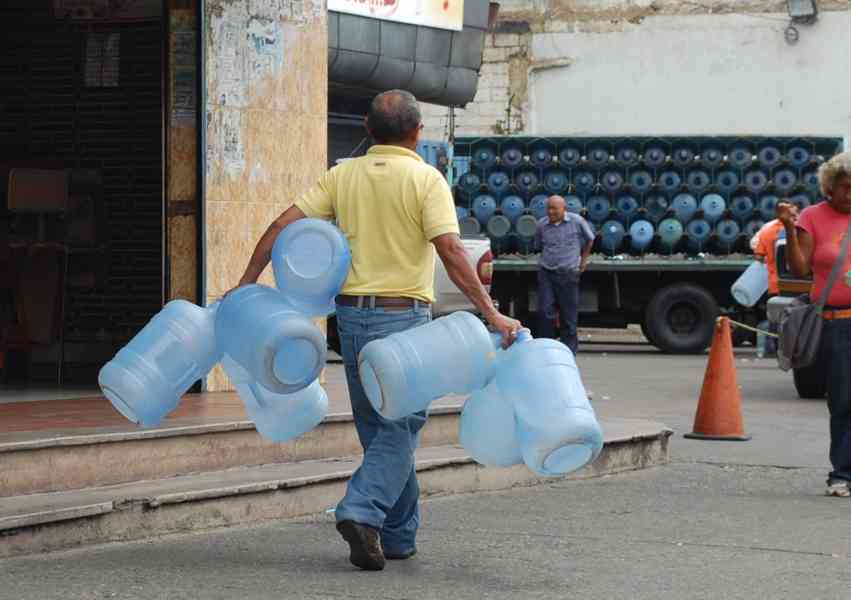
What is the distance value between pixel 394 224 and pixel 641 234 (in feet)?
57.8

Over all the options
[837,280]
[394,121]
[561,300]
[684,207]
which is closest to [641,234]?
[684,207]

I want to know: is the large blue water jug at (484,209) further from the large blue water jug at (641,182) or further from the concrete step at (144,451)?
the concrete step at (144,451)

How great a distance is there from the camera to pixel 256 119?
11742mm

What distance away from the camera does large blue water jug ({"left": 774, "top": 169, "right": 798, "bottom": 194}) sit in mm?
24891

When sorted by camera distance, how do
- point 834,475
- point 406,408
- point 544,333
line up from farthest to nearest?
point 544,333 < point 834,475 < point 406,408

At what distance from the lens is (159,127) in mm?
13695

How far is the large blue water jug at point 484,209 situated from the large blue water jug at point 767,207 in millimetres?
3716

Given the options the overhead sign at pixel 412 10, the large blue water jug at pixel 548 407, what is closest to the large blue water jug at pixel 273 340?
the large blue water jug at pixel 548 407

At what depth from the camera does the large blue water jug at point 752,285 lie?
2032 cm

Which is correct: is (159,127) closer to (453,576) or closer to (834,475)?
(834,475)

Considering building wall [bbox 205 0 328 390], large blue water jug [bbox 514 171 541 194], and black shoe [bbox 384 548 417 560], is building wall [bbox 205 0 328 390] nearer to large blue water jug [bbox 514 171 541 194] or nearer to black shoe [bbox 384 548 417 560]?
black shoe [bbox 384 548 417 560]

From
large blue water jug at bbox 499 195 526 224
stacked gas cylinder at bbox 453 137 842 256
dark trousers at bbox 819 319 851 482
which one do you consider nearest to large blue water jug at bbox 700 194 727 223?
stacked gas cylinder at bbox 453 137 842 256

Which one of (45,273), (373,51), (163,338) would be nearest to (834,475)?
(163,338)

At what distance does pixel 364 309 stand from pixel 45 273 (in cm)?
629
